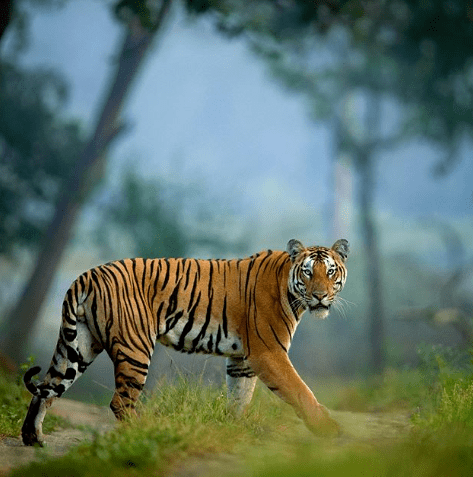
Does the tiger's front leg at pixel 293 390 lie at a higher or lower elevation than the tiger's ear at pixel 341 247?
lower

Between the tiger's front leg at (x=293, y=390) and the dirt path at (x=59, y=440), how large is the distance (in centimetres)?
103

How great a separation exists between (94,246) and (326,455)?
13.0 meters

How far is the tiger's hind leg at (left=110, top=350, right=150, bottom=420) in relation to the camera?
4602mm

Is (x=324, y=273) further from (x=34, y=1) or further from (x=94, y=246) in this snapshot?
(x=94, y=246)

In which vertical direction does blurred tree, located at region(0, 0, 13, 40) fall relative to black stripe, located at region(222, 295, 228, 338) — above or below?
above

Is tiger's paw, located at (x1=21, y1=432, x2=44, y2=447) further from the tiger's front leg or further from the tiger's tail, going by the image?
the tiger's front leg

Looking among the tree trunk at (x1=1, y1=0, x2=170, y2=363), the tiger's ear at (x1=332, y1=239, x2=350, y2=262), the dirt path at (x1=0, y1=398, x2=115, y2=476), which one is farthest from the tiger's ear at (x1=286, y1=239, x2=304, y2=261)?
the tree trunk at (x1=1, y1=0, x2=170, y2=363)

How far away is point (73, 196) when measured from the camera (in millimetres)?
12914

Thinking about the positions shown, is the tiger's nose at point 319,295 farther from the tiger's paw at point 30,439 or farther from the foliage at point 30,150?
the foliage at point 30,150

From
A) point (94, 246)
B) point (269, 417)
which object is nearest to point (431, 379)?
point (269, 417)

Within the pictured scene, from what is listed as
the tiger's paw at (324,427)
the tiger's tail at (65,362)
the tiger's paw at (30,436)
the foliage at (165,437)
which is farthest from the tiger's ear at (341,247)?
the tiger's paw at (30,436)

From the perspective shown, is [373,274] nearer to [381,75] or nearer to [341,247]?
[381,75]

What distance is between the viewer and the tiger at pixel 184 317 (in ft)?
15.4

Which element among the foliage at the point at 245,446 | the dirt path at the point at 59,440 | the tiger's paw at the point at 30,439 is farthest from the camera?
the tiger's paw at the point at 30,439
